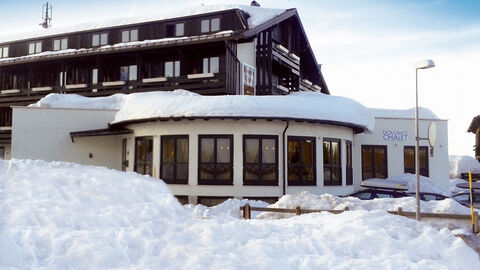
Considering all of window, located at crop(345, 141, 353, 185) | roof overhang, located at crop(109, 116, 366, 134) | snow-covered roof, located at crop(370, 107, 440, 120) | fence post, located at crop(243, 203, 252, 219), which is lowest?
fence post, located at crop(243, 203, 252, 219)

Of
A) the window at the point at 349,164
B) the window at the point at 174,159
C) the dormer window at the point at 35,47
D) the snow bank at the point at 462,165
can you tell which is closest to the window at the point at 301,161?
the window at the point at 349,164

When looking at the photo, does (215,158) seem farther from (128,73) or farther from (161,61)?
(128,73)

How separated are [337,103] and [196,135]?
240 inches

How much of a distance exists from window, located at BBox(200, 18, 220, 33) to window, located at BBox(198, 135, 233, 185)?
956 centimetres

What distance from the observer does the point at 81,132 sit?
20359mm

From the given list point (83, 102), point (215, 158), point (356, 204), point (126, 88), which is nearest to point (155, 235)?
point (356, 204)

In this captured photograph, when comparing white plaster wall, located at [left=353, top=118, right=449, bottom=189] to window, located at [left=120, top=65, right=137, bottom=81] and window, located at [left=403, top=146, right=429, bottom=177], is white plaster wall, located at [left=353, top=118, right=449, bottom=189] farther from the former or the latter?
window, located at [left=120, top=65, right=137, bottom=81]

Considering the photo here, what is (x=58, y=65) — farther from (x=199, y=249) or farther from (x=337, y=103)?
(x=199, y=249)

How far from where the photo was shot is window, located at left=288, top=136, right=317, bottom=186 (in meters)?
17.7

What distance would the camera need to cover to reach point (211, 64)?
79.2ft

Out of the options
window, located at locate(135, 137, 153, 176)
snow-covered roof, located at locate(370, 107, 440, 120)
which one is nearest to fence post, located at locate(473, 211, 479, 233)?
window, located at locate(135, 137, 153, 176)

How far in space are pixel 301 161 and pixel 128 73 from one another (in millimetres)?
12944

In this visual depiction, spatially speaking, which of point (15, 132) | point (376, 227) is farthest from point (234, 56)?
point (376, 227)

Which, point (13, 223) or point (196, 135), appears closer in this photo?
point (13, 223)
